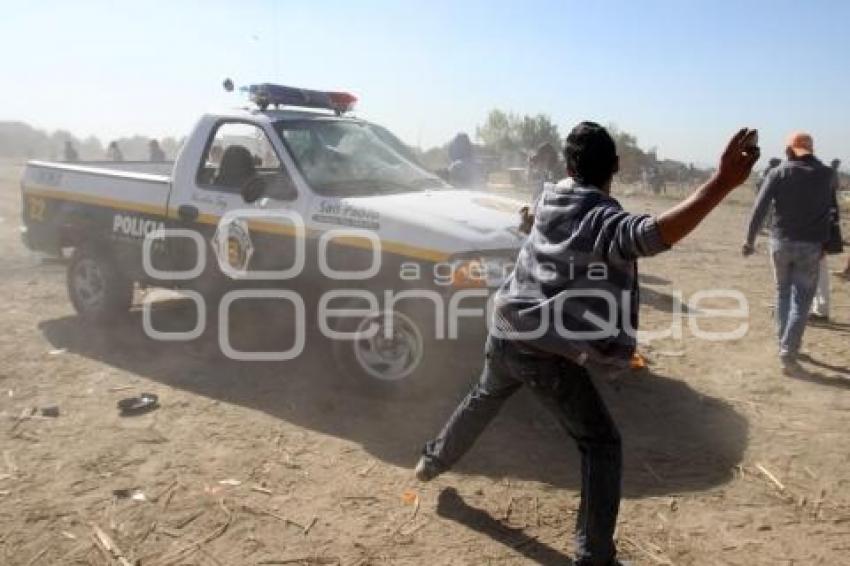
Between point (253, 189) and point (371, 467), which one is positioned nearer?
point (371, 467)

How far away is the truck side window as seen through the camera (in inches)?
226

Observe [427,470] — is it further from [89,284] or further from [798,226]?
[89,284]

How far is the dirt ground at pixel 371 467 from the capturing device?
3.43 meters

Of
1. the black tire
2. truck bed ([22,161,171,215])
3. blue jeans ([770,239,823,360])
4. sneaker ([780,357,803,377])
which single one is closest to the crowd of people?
truck bed ([22,161,171,215])

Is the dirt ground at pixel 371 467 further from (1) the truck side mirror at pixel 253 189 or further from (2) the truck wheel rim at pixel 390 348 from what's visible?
(1) the truck side mirror at pixel 253 189

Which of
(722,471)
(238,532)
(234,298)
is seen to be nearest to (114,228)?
(234,298)

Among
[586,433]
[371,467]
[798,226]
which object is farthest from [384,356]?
[798,226]

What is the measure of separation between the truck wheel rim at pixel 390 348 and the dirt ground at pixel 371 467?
0.85ft

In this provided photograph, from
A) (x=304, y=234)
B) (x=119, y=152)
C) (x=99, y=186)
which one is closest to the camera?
(x=304, y=234)

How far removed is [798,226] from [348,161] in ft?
12.6

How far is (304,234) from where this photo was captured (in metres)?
5.30

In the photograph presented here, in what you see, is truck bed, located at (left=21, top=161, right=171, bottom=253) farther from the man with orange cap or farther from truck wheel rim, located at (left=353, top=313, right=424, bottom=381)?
the man with orange cap

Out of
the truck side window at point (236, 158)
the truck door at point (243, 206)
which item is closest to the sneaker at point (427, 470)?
the truck door at point (243, 206)

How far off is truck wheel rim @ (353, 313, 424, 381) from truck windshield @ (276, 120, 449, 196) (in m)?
1.08
